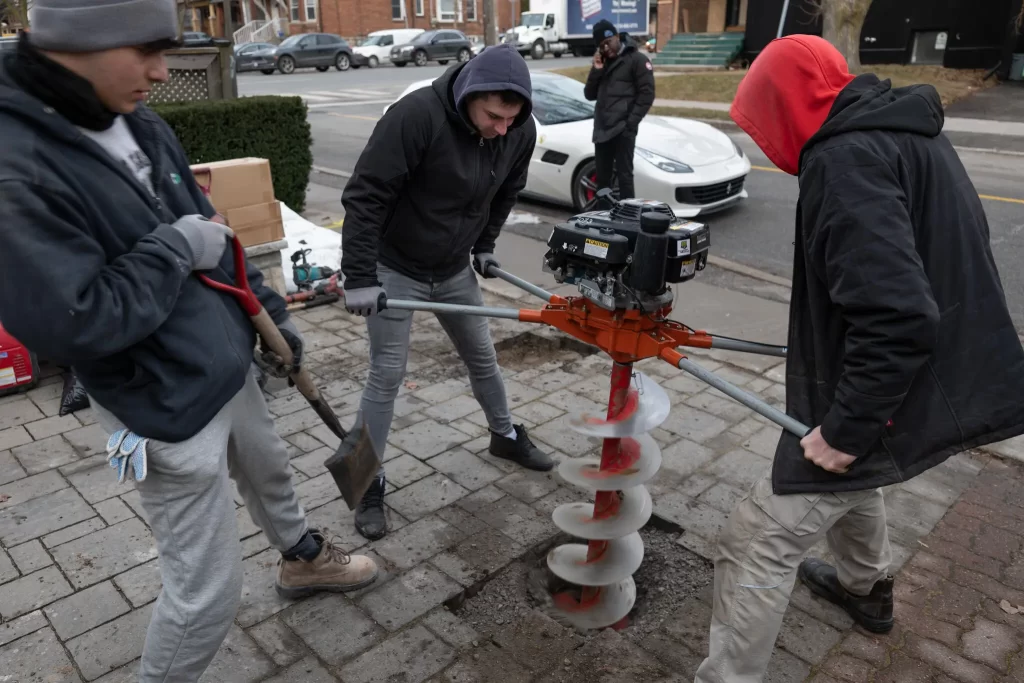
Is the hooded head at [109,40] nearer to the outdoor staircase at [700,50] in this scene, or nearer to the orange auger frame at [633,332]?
the orange auger frame at [633,332]

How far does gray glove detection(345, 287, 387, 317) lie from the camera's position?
2.79m

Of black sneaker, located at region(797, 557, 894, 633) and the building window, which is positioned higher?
the building window

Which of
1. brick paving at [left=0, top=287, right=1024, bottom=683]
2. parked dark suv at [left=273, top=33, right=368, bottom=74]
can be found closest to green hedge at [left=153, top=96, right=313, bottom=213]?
brick paving at [left=0, top=287, right=1024, bottom=683]

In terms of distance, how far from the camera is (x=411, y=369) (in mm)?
4656

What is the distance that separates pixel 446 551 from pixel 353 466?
615 millimetres

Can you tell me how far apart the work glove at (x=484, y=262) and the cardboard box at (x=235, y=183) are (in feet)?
6.27

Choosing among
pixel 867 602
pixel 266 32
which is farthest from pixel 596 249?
pixel 266 32

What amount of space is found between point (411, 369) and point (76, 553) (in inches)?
82.4

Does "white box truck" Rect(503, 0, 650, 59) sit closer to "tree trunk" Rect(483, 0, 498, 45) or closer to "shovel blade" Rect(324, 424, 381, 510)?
"tree trunk" Rect(483, 0, 498, 45)

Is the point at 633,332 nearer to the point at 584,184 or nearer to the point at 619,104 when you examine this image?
the point at 619,104

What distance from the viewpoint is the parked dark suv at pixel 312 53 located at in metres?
31.5

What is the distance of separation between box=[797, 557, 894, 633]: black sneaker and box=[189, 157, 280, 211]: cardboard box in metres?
3.70

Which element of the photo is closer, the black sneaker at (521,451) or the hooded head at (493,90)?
the hooded head at (493,90)

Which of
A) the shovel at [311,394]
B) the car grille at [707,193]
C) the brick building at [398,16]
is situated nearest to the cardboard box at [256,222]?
the shovel at [311,394]
